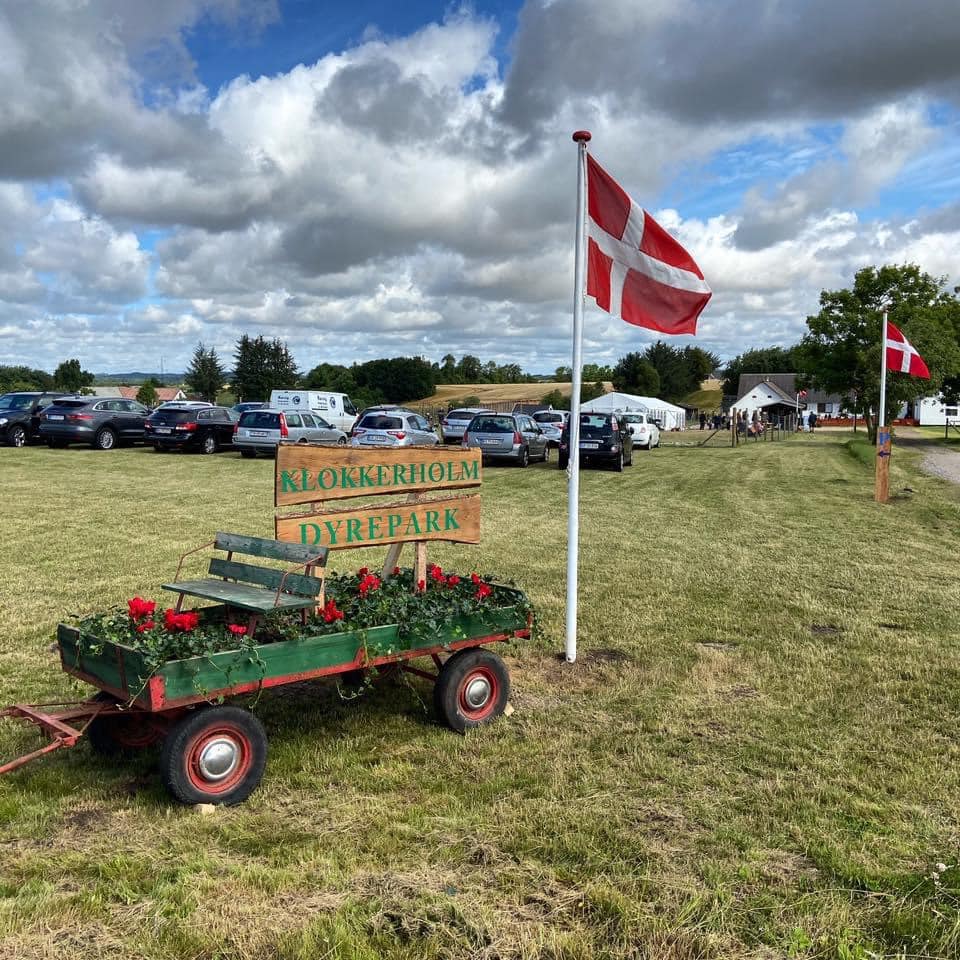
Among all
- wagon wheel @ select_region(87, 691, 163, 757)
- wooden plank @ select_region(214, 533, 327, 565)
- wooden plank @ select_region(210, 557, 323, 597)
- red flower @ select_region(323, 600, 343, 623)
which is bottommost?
wagon wheel @ select_region(87, 691, 163, 757)

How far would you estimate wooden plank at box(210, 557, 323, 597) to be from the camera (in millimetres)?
4488

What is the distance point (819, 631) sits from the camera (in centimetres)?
711

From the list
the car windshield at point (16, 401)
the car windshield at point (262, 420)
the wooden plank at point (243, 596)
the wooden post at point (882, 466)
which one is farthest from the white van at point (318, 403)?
the wooden plank at point (243, 596)

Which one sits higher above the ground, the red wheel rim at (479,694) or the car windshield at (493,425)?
the car windshield at (493,425)

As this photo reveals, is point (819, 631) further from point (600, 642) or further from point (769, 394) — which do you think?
point (769, 394)

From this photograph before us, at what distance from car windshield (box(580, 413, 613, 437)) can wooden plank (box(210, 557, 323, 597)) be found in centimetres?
1883

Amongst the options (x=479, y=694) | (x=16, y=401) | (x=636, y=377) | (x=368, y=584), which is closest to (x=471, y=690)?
(x=479, y=694)

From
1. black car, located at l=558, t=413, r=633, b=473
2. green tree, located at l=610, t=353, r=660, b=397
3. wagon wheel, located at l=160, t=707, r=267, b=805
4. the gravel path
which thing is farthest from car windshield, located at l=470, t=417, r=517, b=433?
green tree, located at l=610, t=353, r=660, b=397

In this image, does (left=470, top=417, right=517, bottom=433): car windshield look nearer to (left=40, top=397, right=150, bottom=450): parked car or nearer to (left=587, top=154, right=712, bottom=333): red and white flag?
(left=40, top=397, right=150, bottom=450): parked car

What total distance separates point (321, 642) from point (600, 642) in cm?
307

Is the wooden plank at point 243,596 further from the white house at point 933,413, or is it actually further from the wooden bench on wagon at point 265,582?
the white house at point 933,413

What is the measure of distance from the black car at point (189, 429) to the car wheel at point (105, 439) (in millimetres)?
964

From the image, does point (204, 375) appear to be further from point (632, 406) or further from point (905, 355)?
point (905, 355)

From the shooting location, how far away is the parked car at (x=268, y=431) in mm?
24219
